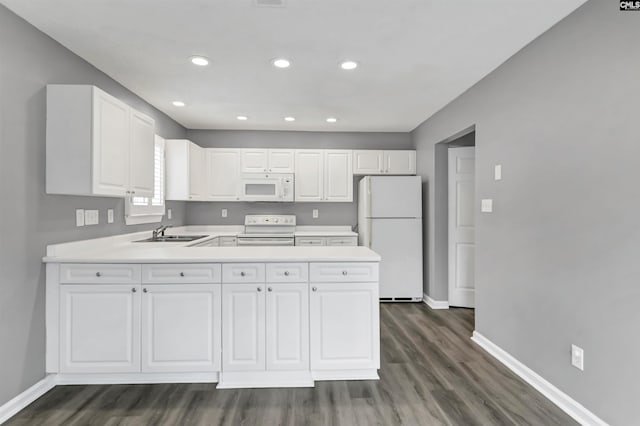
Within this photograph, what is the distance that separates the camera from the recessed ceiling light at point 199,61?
2.71 meters

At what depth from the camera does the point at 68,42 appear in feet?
8.11

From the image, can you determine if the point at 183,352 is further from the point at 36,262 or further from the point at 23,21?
the point at 23,21

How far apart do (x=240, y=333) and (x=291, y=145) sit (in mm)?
3409

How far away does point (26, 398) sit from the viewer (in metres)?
2.17

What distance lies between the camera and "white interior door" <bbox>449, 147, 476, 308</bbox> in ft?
14.1

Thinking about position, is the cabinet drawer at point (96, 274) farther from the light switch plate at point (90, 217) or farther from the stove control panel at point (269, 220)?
the stove control panel at point (269, 220)

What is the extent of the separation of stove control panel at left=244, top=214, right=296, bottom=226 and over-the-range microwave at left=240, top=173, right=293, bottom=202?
31 cm

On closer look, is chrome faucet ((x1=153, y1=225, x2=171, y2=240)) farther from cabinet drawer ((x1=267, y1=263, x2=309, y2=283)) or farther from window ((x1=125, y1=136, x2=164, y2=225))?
cabinet drawer ((x1=267, y1=263, x2=309, y2=283))

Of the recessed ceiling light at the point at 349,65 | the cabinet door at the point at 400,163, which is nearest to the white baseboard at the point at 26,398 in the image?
the recessed ceiling light at the point at 349,65

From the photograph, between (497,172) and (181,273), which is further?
(497,172)

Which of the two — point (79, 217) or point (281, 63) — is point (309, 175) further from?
point (79, 217)

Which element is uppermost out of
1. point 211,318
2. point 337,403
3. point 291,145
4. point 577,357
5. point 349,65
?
point 349,65

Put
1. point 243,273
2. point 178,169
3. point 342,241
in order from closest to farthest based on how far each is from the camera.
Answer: point 243,273
point 178,169
point 342,241

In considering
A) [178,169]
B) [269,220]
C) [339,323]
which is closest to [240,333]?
[339,323]
